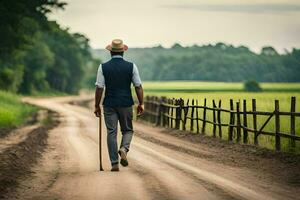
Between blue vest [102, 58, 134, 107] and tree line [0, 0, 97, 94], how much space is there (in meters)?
26.7

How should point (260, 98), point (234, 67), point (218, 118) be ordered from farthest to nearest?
point (234, 67), point (260, 98), point (218, 118)

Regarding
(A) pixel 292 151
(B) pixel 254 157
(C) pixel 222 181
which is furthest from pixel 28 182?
(A) pixel 292 151

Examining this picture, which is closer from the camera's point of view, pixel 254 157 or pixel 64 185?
pixel 64 185

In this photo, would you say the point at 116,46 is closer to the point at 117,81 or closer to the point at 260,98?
the point at 117,81

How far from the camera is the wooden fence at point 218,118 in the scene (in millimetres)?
16469

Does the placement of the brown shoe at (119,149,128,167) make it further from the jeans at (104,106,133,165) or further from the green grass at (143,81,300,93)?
the green grass at (143,81,300,93)

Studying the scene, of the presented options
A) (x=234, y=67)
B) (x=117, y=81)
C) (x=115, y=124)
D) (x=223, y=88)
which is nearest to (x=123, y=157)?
(x=115, y=124)

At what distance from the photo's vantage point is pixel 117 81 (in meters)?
11.3

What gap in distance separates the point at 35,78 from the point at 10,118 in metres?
55.8

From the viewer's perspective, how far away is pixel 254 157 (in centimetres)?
1521

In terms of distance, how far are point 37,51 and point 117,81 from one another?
7396 centimetres

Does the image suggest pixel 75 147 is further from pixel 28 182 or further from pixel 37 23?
pixel 37 23

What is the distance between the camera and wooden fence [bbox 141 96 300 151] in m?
16.5

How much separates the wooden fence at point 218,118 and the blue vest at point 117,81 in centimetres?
566
